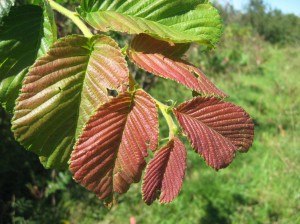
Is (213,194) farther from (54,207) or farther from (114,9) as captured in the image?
(114,9)

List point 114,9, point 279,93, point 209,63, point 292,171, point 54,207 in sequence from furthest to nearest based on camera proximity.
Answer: point 209,63 → point 279,93 → point 292,171 → point 54,207 → point 114,9

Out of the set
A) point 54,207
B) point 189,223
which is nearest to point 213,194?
point 189,223

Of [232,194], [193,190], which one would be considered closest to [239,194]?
[232,194]

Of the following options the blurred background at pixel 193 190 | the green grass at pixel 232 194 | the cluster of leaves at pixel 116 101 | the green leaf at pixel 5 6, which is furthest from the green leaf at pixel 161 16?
the green grass at pixel 232 194

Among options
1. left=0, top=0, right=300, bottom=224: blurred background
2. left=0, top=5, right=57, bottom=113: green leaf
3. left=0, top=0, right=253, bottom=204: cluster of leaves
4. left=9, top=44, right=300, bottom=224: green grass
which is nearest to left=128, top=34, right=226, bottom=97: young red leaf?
left=0, top=0, right=253, bottom=204: cluster of leaves

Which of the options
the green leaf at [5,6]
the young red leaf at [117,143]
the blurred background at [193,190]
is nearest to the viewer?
the young red leaf at [117,143]

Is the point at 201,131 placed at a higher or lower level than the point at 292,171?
higher

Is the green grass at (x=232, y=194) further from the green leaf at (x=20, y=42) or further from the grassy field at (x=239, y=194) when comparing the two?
the green leaf at (x=20, y=42)
